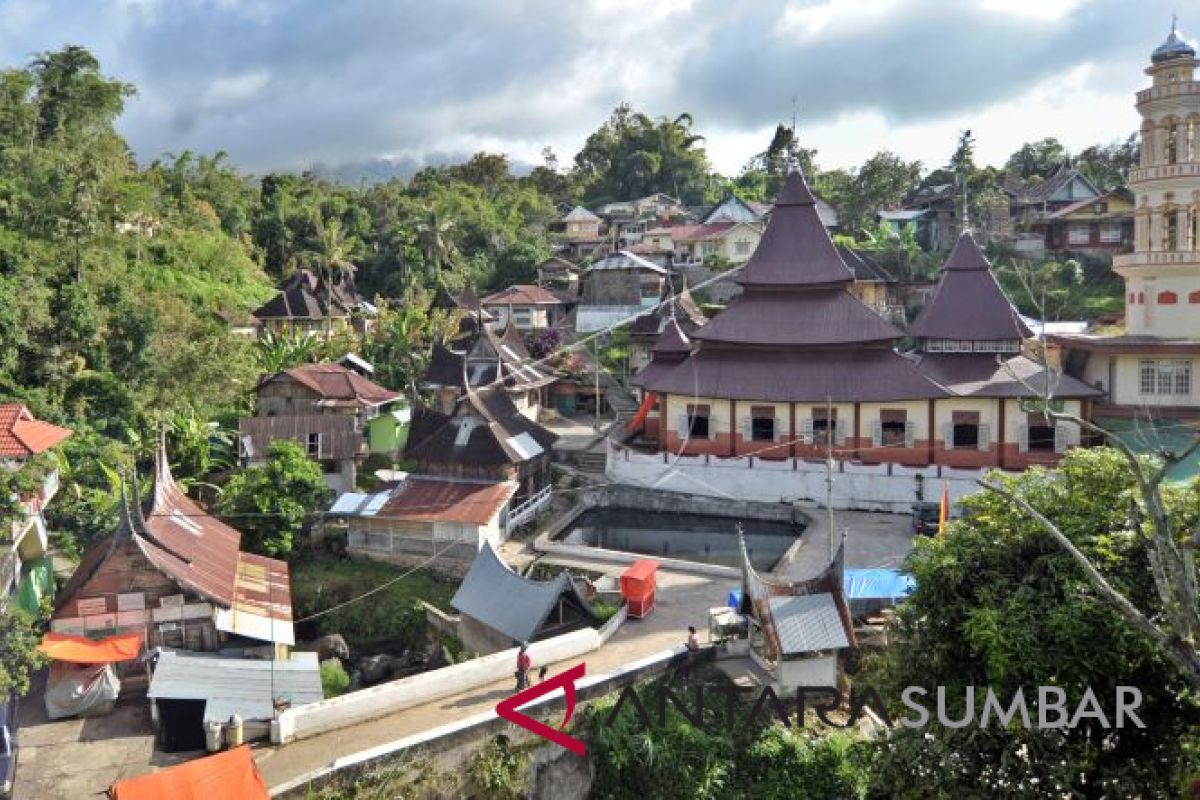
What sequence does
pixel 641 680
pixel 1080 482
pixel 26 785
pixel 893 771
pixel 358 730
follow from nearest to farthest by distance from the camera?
pixel 893 771
pixel 1080 482
pixel 26 785
pixel 358 730
pixel 641 680

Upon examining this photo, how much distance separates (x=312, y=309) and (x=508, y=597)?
1336 inches

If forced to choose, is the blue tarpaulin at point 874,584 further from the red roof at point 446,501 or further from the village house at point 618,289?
the village house at point 618,289

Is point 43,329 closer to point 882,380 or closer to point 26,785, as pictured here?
point 26,785

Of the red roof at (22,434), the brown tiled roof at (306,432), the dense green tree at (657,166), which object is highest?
the dense green tree at (657,166)

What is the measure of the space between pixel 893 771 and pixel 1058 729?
203cm

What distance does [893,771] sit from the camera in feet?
38.6

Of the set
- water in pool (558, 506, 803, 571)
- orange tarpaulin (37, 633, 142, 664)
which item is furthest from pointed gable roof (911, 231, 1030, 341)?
orange tarpaulin (37, 633, 142, 664)

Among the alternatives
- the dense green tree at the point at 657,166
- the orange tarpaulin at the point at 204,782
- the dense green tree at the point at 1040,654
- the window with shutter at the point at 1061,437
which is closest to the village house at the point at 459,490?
the orange tarpaulin at the point at 204,782

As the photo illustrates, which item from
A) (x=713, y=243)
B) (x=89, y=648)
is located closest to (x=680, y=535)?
(x=89, y=648)

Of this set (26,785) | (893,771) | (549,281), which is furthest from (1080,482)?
(549,281)

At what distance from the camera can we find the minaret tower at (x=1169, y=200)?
28703 millimetres

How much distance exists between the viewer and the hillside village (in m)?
12.2

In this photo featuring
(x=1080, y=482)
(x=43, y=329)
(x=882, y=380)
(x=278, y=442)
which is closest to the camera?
(x=1080, y=482)

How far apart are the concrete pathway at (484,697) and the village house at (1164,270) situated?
1503 centimetres
